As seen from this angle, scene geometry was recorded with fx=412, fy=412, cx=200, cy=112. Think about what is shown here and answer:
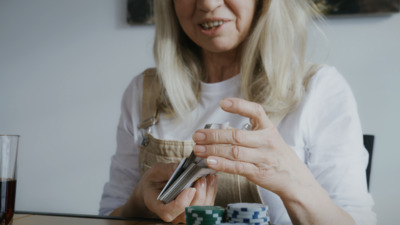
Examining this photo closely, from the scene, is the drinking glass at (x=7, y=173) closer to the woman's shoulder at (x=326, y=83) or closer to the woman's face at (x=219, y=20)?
the woman's face at (x=219, y=20)

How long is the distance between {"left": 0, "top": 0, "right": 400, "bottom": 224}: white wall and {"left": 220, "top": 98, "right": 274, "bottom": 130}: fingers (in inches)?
66.9

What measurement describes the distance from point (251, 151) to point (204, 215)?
0.55ft

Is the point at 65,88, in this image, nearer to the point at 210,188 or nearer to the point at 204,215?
the point at 210,188

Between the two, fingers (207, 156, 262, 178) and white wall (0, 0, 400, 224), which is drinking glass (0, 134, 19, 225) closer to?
fingers (207, 156, 262, 178)

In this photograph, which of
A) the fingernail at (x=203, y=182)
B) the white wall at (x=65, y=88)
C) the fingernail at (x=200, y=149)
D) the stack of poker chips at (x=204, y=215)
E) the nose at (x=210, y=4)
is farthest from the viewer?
the white wall at (x=65, y=88)

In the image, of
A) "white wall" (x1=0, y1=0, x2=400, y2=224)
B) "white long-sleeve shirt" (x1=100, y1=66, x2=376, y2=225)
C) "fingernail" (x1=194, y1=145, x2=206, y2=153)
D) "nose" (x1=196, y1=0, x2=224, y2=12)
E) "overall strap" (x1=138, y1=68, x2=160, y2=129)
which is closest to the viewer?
"fingernail" (x1=194, y1=145, x2=206, y2=153)

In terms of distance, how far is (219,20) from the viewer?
1125 mm

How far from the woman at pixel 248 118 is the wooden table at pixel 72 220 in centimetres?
5

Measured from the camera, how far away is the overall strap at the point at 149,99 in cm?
126

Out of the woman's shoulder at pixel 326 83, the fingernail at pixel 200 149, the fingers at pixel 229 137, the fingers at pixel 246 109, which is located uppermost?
the woman's shoulder at pixel 326 83

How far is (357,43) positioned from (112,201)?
4.94ft

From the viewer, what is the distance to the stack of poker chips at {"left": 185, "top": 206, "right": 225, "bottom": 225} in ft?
2.05

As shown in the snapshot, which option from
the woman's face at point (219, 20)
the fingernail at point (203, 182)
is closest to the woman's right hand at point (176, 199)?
the fingernail at point (203, 182)

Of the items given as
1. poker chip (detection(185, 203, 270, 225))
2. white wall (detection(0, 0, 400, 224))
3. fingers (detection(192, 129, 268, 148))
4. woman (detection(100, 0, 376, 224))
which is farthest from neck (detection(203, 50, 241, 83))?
white wall (detection(0, 0, 400, 224))
